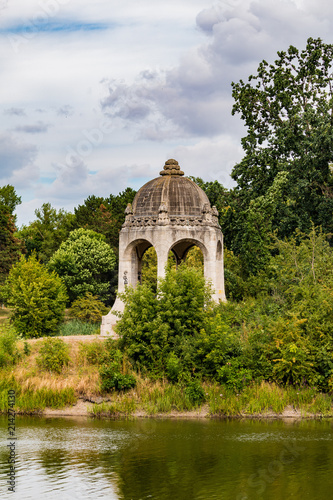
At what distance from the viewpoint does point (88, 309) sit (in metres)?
57.8

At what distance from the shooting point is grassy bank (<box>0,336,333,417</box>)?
30.7m

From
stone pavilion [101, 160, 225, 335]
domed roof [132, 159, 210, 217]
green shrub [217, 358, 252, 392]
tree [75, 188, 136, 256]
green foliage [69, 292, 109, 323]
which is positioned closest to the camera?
green shrub [217, 358, 252, 392]

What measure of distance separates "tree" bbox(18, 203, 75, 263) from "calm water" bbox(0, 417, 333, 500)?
146ft

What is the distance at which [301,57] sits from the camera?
5028cm

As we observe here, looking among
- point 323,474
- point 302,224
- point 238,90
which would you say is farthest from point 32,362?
point 238,90

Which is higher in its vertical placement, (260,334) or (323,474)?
(260,334)

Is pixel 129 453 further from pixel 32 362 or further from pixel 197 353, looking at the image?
pixel 32 362

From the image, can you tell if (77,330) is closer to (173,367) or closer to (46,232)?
(173,367)

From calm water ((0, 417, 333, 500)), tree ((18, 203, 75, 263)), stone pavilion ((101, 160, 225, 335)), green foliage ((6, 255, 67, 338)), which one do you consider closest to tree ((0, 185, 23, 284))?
tree ((18, 203, 75, 263))

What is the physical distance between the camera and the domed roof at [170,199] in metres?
39.3

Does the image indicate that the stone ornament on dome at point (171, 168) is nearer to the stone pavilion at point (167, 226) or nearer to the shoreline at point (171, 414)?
the stone pavilion at point (167, 226)

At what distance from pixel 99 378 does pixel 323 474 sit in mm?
14009

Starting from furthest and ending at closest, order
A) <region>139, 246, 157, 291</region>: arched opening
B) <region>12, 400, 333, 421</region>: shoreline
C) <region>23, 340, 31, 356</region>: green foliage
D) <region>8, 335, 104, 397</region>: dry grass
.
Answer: <region>139, 246, 157, 291</region>: arched opening
<region>23, 340, 31, 356</region>: green foliage
<region>8, 335, 104, 397</region>: dry grass
<region>12, 400, 333, 421</region>: shoreline

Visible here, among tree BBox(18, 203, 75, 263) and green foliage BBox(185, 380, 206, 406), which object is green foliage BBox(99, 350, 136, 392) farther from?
tree BBox(18, 203, 75, 263)
